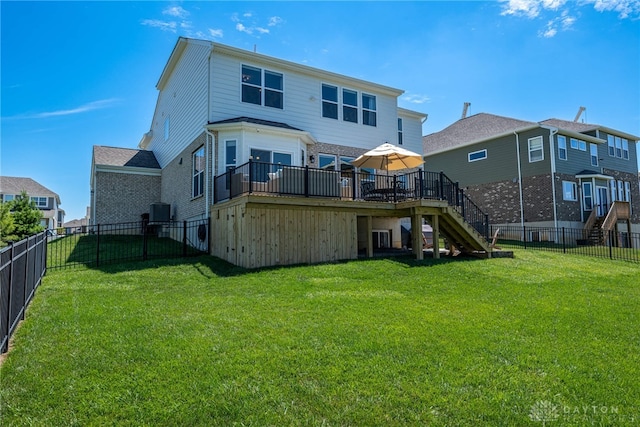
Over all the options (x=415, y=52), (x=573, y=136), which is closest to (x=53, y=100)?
(x=415, y=52)

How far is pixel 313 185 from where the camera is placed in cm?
1073

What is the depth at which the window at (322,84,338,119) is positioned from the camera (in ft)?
49.9

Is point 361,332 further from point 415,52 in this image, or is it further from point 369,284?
point 415,52

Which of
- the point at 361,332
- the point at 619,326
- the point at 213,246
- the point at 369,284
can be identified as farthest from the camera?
the point at 213,246

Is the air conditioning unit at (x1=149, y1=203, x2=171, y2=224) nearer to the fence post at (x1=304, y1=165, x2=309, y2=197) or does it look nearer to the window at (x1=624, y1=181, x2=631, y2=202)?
the fence post at (x1=304, y1=165, x2=309, y2=197)

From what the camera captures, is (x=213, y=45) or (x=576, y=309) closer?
(x=576, y=309)

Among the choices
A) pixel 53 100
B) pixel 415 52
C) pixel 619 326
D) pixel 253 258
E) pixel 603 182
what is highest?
pixel 415 52

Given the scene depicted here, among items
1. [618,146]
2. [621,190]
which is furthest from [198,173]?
[618,146]

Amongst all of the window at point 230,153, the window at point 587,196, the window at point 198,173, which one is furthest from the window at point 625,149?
the window at point 198,173

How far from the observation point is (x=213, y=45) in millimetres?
12555

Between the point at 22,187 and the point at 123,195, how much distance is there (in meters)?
37.4

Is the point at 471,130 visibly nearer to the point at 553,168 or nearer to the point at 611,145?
the point at 553,168

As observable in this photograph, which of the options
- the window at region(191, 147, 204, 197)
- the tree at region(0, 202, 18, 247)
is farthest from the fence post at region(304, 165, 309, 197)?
the tree at region(0, 202, 18, 247)

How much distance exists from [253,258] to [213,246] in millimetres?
2816
